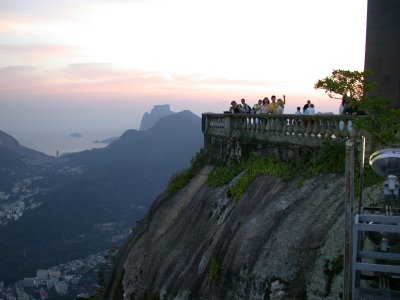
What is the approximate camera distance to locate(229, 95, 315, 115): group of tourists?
16.0 meters

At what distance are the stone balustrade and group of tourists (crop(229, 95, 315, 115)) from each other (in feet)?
2.00

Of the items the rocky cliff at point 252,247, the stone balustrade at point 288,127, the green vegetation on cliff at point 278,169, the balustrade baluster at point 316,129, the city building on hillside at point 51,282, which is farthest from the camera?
the city building on hillside at point 51,282

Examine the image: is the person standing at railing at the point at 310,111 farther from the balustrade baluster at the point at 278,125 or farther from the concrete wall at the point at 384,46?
the concrete wall at the point at 384,46

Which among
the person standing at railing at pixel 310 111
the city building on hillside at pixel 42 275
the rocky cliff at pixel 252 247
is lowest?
the city building on hillside at pixel 42 275

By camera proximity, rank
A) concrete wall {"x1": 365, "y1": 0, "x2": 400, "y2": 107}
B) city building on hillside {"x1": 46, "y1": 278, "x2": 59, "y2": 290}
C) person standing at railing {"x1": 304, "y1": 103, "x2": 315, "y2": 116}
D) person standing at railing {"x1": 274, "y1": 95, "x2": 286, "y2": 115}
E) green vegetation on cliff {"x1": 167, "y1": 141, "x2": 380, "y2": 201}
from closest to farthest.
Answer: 1. green vegetation on cliff {"x1": 167, "y1": 141, "x2": 380, "y2": 201}
2. person standing at railing {"x1": 304, "y1": 103, "x2": 315, "y2": 116}
3. concrete wall {"x1": 365, "y1": 0, "x2": 400, "y2": 107}
4. person standing at railing {"x1": 274, "y1": 95, "x2": 286, "y2": 115}
5. city building on hillside {"x1": 46, "y1": 278, "x2": 59, "y2": 290}

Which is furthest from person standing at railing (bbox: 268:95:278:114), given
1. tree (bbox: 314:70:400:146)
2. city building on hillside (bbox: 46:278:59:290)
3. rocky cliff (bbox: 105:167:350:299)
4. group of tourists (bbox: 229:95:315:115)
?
city building on hillside (bbox: 46:278:59:290)

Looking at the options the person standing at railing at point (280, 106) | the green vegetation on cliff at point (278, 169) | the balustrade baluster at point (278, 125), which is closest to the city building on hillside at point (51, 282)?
the green vegetation on cliff at point (278, 169)

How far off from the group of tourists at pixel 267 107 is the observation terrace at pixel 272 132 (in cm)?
61

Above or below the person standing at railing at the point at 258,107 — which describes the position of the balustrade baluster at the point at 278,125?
below

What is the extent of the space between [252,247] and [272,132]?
4.98 meters

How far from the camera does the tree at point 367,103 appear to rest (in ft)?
35.7

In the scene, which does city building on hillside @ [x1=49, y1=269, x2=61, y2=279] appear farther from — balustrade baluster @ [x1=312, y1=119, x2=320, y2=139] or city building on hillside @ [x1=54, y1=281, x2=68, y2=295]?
balustrade baluster @ [x1=312, y1=119, x2=320, y2=139]

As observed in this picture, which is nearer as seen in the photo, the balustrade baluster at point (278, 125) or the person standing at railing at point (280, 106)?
the balustrade baluster at point (278, 125)

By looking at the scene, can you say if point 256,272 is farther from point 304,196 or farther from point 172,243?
point 172,243
